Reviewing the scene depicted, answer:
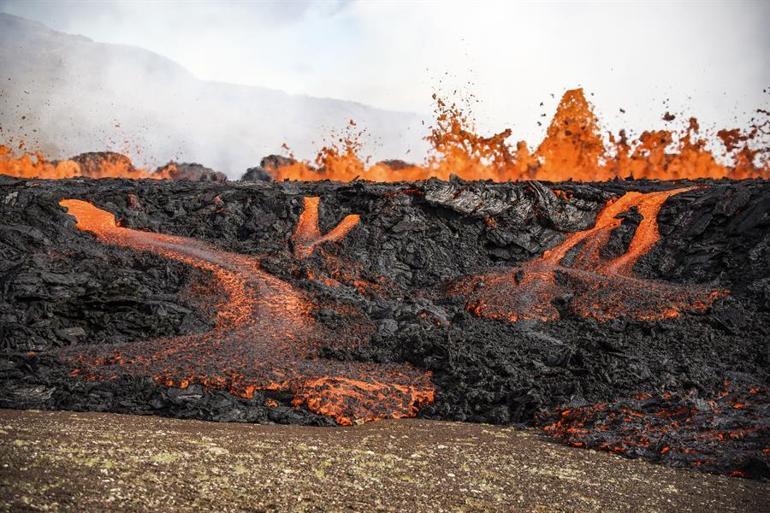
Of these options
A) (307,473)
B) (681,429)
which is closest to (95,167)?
(307,473)

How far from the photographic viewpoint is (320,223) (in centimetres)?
2805

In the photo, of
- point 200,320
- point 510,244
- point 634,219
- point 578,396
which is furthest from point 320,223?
point 578,396

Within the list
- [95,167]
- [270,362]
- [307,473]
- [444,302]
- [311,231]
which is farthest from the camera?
[95,167]

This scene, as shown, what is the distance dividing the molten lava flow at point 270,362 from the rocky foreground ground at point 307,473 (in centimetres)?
232

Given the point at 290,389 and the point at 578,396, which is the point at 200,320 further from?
the point at 578,396

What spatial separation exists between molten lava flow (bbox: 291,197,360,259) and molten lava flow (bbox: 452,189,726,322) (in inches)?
234

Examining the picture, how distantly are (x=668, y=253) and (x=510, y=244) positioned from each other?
6.14m

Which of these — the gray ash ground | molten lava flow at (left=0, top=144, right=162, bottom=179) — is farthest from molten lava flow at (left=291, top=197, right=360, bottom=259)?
molten lava flow at (left=0, top=144, right=162, bottom=179)

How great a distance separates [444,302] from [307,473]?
46.5 feet

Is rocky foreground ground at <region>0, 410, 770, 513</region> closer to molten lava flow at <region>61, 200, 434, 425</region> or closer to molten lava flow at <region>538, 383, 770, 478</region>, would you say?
molten lava flow at <region>538, 383, 770, 478</region>

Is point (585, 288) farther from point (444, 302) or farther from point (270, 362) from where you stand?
point (270, 362)

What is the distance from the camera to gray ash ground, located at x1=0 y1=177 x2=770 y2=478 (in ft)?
42.0

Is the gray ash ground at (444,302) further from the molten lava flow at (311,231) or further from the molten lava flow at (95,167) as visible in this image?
the molten lava flow at (95,167)

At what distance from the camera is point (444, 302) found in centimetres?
2225
